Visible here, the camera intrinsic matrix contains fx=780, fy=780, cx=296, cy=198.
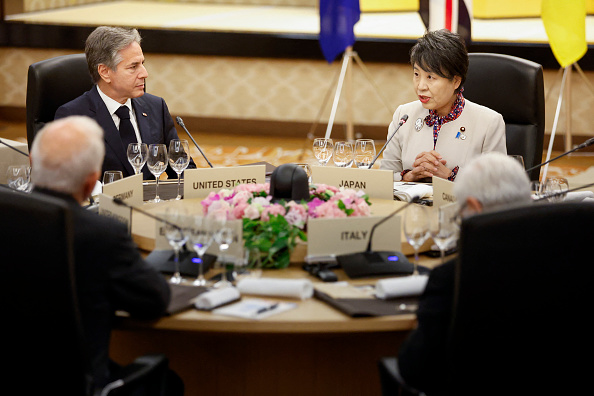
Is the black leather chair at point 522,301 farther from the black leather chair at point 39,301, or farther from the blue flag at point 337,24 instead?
the blue flag at point 337,24

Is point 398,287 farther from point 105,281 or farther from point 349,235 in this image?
point 105,281

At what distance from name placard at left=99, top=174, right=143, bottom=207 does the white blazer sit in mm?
1211

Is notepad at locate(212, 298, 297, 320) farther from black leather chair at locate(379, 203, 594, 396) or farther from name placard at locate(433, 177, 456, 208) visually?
name placard at locate(433, 177, 456, 208)

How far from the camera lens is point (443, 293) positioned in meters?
1.72

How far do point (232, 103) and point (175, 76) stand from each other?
0.61 meters

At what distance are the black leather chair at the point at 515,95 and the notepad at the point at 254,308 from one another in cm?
192

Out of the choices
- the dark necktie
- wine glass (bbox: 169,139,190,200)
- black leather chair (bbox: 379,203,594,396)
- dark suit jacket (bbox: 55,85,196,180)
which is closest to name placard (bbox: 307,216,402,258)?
black leather chair (bbox: 379,203,594,396)

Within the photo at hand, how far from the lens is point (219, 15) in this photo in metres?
8.73

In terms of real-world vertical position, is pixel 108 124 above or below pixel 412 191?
above

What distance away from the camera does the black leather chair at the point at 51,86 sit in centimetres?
350

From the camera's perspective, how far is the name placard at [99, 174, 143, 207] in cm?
248

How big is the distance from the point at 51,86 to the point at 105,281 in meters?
2.01

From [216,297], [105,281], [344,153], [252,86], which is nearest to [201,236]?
[216,297]

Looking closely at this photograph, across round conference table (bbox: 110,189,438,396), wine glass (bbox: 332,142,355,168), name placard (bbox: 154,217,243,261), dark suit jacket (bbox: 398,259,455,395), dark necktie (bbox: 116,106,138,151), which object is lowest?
round conference table (bbox: 110,189,438,396)
